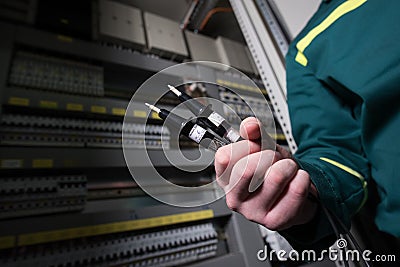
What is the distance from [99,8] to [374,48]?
54.6 inches

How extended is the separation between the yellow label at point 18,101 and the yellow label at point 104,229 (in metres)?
0.50

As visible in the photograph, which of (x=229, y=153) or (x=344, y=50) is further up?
(x=344, y=50)

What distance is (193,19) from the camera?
1831mm

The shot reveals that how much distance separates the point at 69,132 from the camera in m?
0.95

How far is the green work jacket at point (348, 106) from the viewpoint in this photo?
1.69 feet

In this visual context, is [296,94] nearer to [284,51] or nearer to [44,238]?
[284,51]

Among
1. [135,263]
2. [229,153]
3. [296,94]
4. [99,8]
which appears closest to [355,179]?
[296,94]

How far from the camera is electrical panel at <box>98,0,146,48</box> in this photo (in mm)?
1232

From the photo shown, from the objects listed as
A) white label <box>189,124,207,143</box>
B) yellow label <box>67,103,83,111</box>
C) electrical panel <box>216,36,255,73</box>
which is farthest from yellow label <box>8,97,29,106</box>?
electrical panel <box>216,36,255,73</box>

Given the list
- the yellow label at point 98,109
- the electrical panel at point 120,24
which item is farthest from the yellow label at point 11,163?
the electrical panel at point 120,24

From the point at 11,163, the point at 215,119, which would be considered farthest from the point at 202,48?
the point at 215,119

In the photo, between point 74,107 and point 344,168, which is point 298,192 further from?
point 74,107

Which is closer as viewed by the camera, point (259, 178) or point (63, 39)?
point (259, 178)

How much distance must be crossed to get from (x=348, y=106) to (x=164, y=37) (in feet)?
3.75
